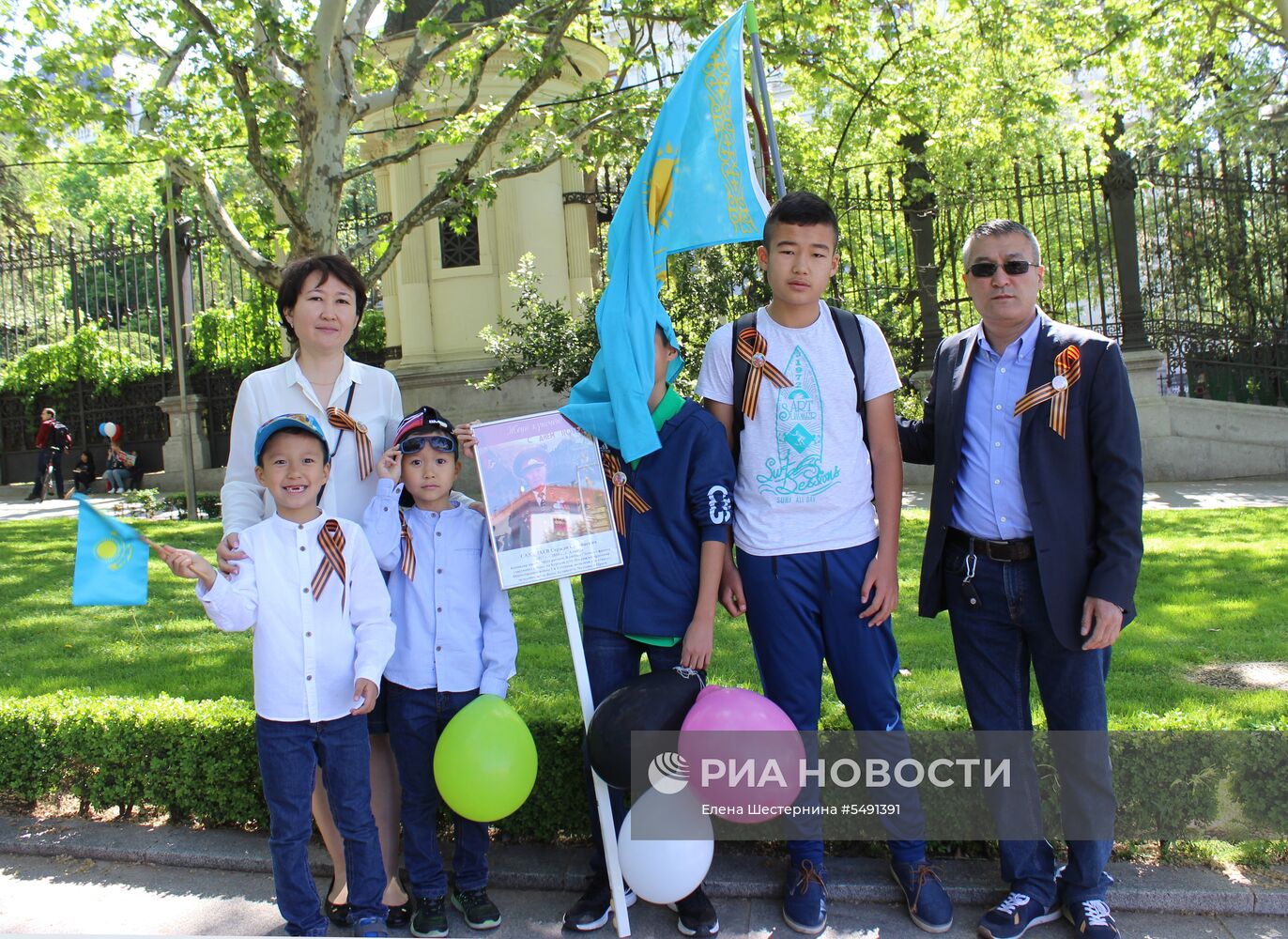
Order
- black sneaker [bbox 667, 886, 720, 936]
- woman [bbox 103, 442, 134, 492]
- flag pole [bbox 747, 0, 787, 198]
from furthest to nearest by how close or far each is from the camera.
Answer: woman [bbox 103, 442, 134, 492] → flag pole [bbox 747, 0, 787, 198] → black sneaker [bbox 667, 886, 720, 936]

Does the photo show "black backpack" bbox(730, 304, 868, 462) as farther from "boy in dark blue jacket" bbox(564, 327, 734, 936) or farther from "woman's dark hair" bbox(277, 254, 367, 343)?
"woman's dark hair" bbox(277, 254, 367, 343)

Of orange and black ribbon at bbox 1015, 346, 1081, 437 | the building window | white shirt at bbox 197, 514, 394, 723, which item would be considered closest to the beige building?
the building window

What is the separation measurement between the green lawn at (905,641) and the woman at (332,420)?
992 mm

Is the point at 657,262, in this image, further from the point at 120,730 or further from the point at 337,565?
the point at 120,730

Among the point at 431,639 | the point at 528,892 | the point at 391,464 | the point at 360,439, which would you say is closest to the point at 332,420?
the point at 360,439

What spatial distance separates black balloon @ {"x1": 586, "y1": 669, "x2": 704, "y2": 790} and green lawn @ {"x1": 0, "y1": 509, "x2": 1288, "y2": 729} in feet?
3.82

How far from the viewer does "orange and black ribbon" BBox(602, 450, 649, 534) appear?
11.7 ft

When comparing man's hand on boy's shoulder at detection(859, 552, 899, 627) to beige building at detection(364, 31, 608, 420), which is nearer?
man's hand on boy's shoulder at detection(859, 552, 899, 627)

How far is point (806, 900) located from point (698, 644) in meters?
0.95

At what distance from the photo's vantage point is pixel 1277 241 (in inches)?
664

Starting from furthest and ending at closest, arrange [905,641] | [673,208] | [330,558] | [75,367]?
[75,367] → [905,641] → [673,208] → [330,558]

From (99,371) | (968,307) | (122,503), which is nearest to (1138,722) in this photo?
(968,307)

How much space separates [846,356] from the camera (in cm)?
357

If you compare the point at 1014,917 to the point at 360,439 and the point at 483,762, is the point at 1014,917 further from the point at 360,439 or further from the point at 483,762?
the point at 360,439
